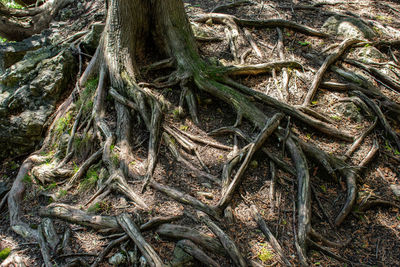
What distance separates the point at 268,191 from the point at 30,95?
5.25 meters

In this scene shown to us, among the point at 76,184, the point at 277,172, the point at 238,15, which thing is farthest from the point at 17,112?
the point at 238,15

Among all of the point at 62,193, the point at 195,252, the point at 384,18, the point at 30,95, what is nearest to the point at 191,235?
the point at 195,252

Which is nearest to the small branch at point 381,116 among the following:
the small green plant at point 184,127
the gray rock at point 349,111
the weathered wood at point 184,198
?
the gray rock at point 349,111

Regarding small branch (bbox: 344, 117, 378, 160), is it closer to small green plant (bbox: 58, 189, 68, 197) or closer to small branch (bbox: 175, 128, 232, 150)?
small branch (bbox: 175, 128, 232, 150)

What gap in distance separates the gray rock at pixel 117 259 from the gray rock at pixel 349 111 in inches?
177

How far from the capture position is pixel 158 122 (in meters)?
4.89

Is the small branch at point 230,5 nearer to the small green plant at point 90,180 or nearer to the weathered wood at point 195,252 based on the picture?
the small green plant at point 90,180

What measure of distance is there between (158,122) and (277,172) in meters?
2.13

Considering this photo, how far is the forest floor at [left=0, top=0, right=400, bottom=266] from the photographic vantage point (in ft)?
12.0

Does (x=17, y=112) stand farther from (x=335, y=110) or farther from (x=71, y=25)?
(x=335, y=110)

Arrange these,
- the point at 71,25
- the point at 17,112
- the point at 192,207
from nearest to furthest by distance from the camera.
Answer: the point at 192,207 → the point at 17,112 → the point at 71,25

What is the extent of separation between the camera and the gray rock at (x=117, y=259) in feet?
10.9

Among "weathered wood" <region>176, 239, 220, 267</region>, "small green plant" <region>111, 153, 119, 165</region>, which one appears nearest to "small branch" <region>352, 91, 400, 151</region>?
"weathered wood" <region>176, 239, 220, 267</region>

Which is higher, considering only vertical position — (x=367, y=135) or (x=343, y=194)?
(x=367, y=135)
